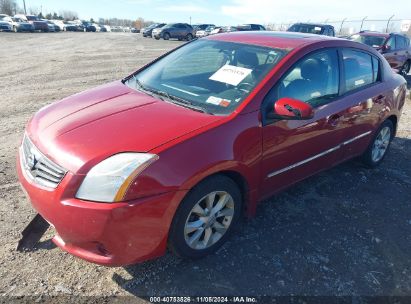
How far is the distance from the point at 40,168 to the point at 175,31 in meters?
33.8

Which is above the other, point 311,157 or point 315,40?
point 315,40

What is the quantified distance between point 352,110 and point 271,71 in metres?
1.28

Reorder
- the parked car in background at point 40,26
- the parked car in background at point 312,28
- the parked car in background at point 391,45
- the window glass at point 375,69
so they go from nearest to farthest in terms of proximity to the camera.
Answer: the window glass at point 375,69, the parked car in background at point 391,45, the parked car in background at point 312,28, the parked car in background at point 40,26

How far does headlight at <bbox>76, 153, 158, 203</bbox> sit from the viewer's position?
7.30 ft

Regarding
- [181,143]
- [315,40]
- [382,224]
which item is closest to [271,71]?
[315,40]

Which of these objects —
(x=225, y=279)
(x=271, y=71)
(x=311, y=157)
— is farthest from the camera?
(x=311, y=157)

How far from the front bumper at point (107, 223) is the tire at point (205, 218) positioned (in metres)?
0.13

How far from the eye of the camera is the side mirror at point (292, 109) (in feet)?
9.18

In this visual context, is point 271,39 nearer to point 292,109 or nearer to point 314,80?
point 314,80

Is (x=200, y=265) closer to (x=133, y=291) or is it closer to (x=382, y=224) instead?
(x=133, y=291)

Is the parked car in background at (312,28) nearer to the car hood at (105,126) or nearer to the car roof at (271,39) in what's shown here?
the car roof at (271,39)

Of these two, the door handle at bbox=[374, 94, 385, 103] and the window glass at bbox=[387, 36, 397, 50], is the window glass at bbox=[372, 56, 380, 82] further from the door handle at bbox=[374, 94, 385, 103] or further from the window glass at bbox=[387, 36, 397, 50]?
the window glass at bbox=[387, 36, 397, 50]

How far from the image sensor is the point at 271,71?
119 inches

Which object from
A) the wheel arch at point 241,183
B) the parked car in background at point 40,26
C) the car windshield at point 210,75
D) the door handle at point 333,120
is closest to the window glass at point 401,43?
the door handle at point 333,120
